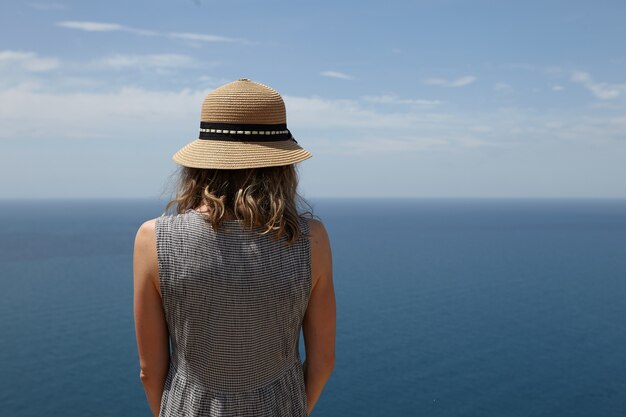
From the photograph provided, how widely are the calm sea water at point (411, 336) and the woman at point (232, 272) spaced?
3292 centimetres

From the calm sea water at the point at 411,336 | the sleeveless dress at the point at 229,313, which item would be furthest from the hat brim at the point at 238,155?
the calm sea water at the point at 411,336

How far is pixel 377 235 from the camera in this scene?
114312 mm

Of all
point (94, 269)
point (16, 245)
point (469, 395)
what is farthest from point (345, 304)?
point (16, 245)

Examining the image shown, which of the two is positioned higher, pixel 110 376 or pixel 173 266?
pixel 173 266

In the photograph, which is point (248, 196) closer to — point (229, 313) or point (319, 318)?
point (229, 313)

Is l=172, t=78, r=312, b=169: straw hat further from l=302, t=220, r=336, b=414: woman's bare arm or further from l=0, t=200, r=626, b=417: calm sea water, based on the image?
l=0, t=200, r=626, b=417: calm sea water

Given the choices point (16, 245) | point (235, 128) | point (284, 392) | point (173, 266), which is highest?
point (235, 128)

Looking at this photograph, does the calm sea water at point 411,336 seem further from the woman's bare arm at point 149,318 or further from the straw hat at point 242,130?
the straw hat at point 242,130

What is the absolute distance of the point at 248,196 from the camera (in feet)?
5.26

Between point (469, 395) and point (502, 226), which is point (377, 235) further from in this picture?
point (469, 395)

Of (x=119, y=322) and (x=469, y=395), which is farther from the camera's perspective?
(x=119, y=322)

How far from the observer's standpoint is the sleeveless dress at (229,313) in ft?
5.19

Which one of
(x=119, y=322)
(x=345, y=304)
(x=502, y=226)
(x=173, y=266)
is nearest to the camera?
(x=173, y=266)

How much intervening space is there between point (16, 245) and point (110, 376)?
228 feet
